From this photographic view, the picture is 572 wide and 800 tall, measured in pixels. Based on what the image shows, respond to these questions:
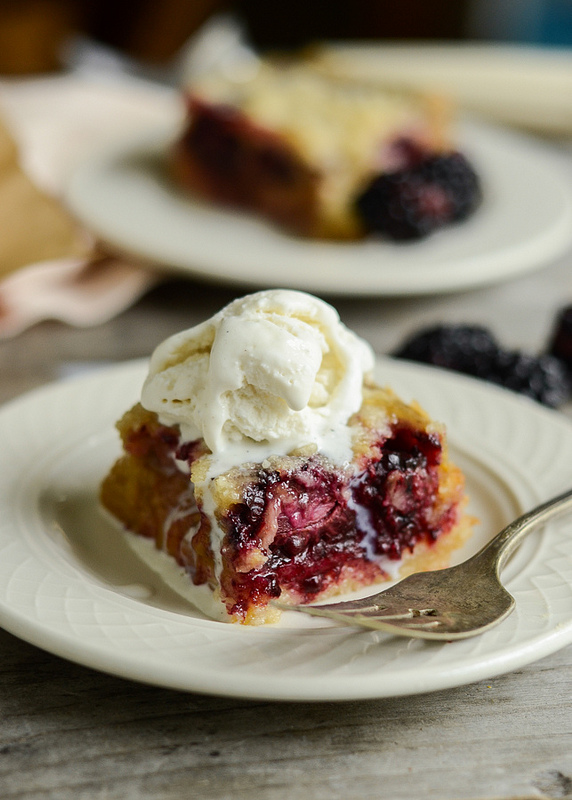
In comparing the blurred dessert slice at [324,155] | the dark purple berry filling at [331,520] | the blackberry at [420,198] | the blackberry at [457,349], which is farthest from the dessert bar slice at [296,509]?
the blurred dessert slice at [324,155]

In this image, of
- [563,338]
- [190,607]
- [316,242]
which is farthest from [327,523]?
[316,242]

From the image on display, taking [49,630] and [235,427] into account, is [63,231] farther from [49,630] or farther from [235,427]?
[49,630]

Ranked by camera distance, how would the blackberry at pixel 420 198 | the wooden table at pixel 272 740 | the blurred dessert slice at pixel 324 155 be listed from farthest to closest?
the blurred dessert slice at pixel 324 155, the blackberry at pixel 420 198, the wooden table at pixel 272 740

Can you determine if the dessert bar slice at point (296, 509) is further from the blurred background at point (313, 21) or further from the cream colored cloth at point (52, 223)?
the blurred background at point (313, 21)

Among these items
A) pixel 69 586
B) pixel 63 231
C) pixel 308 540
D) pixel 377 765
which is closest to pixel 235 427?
pixel 308 540

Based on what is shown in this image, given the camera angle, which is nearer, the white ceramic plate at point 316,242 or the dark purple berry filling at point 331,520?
the dark purple berry filling at point 331,520

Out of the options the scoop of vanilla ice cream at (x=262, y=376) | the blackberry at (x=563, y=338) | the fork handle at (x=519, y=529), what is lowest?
the blackberry at (x=563, y=338)

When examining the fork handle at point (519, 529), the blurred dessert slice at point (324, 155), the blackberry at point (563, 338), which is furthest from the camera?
the blurred dessert slice at point (324, 155)
